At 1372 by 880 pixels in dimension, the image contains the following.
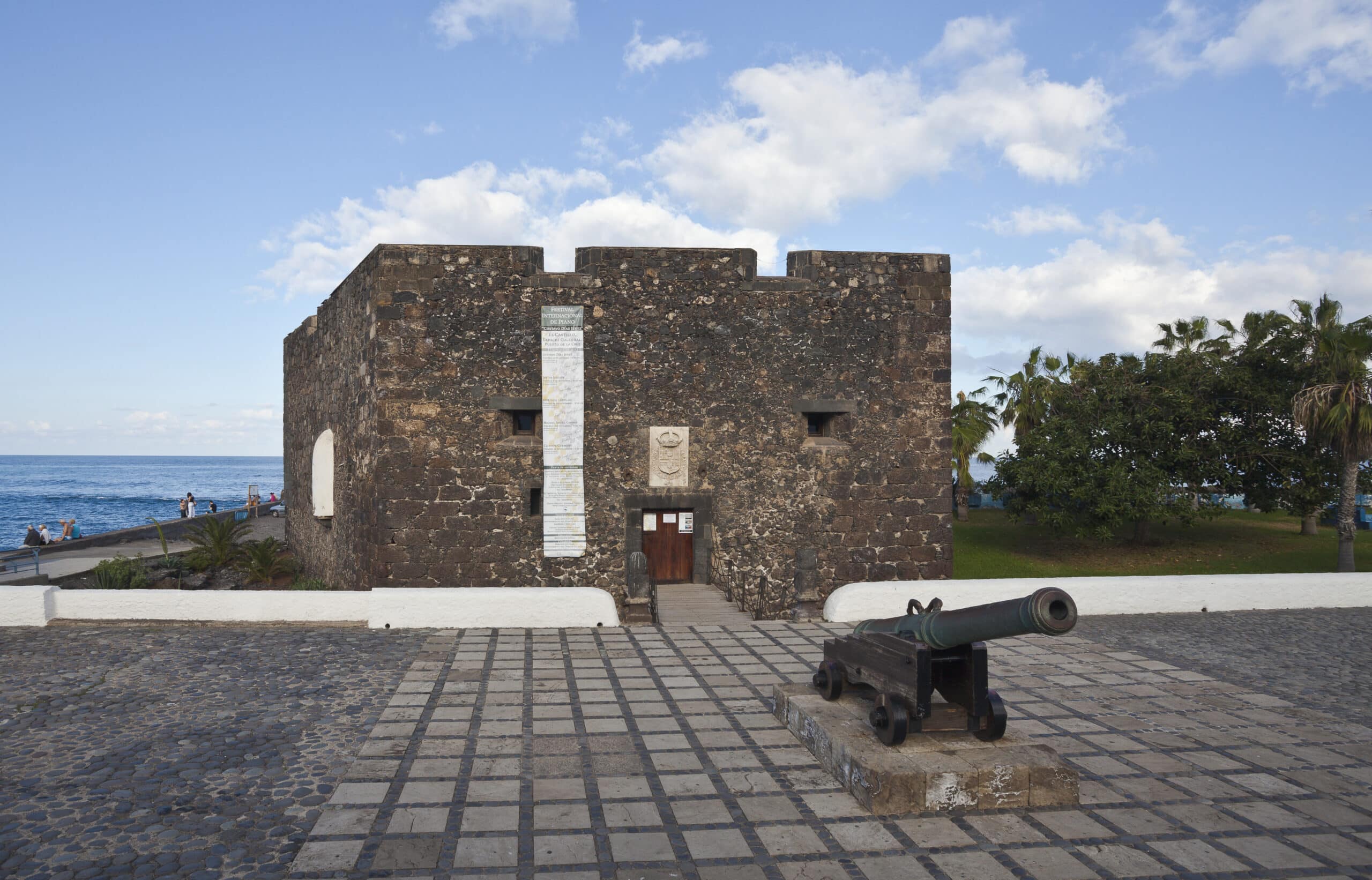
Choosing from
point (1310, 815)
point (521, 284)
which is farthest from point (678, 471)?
point (1310, 815)

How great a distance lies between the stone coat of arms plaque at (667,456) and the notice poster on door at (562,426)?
3.30 ft

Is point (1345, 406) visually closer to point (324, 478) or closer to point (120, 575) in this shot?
point (324, 478)

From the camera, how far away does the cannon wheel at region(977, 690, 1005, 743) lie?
15.8 ft

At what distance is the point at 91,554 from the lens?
1797cm

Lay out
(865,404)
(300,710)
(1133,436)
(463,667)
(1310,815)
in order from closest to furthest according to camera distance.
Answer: (1310,815) < (300,710) < (463,667) < (865,404) < (1133,436)

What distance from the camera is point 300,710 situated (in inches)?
245

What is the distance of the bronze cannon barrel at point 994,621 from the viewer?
4.11 meters

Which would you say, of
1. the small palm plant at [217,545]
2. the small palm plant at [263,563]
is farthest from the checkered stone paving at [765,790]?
the small palm plant at [217,545]

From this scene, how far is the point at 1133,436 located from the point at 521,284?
1429cm

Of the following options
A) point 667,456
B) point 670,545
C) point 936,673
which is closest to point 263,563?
point 670,545

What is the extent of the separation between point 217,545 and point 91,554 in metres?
3.94

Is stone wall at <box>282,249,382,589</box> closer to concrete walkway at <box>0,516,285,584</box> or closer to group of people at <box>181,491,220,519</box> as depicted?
concrete walkway at <box>0,516,285,584</box>

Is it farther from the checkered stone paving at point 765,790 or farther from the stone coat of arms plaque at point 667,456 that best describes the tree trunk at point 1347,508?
the stone coat of arms plaque at point 667,456

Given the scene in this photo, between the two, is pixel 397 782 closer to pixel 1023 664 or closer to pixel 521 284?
pixel 1023 664
